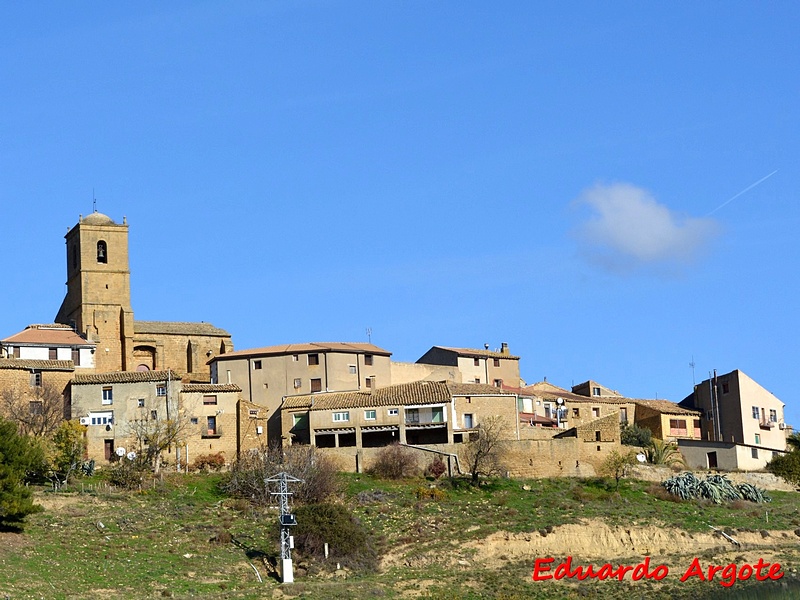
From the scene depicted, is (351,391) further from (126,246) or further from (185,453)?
(126,246)

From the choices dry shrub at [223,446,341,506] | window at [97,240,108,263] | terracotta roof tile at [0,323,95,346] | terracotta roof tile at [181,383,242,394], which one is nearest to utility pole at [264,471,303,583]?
dry shrub at [223,446,341,506]

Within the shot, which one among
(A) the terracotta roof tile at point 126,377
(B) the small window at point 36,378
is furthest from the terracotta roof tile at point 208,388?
(B) the small window at point 36,378

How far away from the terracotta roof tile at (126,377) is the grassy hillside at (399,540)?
725 centimetres

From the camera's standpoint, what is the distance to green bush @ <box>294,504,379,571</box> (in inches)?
2918

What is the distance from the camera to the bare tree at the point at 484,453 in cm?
8719

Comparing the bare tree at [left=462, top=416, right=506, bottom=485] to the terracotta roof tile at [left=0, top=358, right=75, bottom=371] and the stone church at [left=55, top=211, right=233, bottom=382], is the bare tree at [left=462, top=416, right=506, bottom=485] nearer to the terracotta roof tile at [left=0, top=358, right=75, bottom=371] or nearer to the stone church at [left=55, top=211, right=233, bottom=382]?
the stone church at [left=55, top=211, right=233, bottom=382]

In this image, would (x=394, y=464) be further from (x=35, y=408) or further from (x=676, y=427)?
(x=676, y=427)

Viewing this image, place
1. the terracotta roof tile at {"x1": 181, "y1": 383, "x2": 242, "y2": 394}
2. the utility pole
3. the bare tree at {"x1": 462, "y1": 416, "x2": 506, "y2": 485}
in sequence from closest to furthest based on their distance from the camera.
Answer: the utility pole
the bare tree at {"x1": 462, "y1": 416, "x2": 506, "y2": 485}
the terracotta roof tile at {"x1": 181, "y1": 383, "x2": 242, "y2": 394}

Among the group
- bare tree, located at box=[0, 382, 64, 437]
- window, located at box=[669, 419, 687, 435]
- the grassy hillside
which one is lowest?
the grassy hillside

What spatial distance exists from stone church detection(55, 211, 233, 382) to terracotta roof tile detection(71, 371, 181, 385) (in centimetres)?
1068

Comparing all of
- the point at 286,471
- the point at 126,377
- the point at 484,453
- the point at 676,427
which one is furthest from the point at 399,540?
the point at 676,427

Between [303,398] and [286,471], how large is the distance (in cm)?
1300

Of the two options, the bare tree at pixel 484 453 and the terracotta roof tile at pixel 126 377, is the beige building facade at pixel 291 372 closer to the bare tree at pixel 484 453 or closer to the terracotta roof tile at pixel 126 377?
the terracotta roof tile at pixel 126 377

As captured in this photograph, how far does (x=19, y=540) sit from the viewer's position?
72312mm
